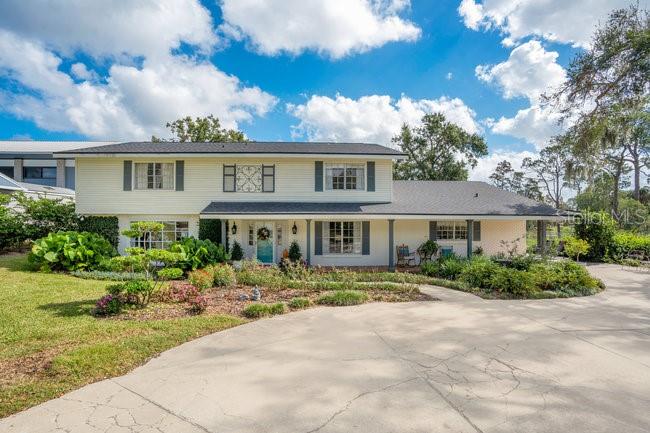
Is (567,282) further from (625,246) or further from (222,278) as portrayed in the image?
(625,246)

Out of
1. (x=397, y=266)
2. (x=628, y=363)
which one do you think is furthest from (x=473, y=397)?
(x=397, y=266)

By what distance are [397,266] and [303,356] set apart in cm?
1019

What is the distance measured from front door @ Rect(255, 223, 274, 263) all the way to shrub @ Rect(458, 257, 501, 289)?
26.0ft

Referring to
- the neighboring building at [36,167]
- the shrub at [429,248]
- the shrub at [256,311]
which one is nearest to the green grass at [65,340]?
the shrub at [256,311]

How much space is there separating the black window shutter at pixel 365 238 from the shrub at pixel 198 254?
5965 millimetres

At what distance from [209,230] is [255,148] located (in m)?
4.45

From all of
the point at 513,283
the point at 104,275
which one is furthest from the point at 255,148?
the point at 513,283

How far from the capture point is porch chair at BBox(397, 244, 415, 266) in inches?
570

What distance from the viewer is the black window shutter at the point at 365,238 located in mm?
14664

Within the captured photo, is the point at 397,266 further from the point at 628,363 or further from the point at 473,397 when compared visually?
the point at 473,397

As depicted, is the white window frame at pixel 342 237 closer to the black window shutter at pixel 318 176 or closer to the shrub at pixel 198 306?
the black window shutter at pixel 318 176

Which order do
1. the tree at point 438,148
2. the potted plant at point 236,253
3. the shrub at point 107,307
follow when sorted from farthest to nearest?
1. the tree at point 438,148
2. the potted plant at point 236,253
3. the shrub at point 107,307

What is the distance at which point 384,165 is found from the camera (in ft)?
50.2

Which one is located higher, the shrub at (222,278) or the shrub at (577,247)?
the shrub at (577,247)
